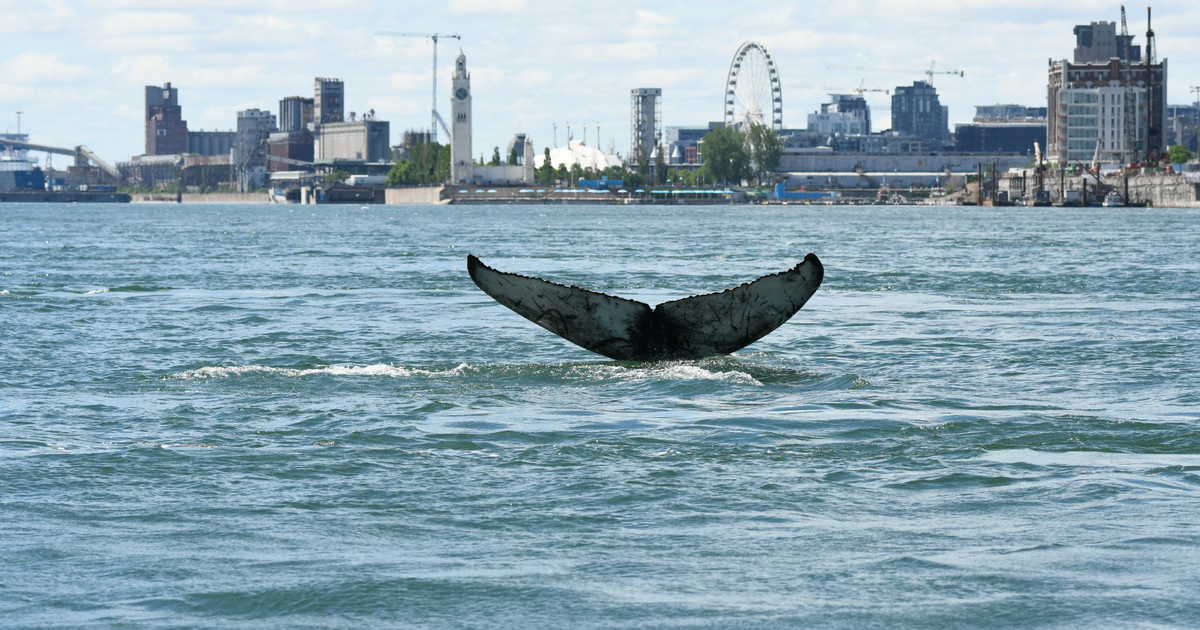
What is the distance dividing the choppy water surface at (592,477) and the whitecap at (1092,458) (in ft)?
0.20

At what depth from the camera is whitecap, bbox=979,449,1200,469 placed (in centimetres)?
1576

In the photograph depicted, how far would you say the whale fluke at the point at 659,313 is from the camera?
845 inches

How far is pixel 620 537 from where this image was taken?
42.1ft

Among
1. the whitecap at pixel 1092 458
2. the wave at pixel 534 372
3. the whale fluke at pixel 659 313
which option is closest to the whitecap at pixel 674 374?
the wave at pixel 534 372

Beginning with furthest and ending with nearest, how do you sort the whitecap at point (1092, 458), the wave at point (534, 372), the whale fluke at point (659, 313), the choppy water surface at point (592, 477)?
the wave at point (534, 372), the whale fluke at point (659, 313), the whitecap at point (1092, 458), the choppy water surface at point (592, 477)

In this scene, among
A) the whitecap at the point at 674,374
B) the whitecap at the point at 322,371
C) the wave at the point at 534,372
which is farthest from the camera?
the whitecap at the point at 322,371

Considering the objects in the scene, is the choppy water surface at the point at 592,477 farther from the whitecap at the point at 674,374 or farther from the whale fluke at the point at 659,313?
the whale fluke at the point at 659,313

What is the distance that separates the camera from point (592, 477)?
15.2m

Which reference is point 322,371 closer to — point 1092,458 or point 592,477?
point 592,477

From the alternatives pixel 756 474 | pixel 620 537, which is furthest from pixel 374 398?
pixel 620 537

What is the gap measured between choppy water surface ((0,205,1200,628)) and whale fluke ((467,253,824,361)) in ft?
1.10

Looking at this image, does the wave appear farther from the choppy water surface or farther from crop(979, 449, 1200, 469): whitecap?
crop(979, 449, 1200, 469): whitecap

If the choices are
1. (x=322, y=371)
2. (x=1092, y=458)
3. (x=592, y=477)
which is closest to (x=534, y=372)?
(x=322, y=371)

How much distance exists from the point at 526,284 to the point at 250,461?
624cm
